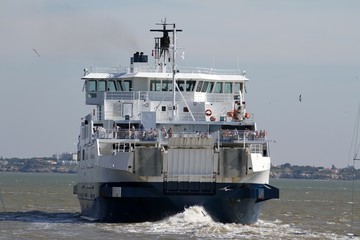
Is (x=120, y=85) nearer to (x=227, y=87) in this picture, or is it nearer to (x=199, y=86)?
(x=199, y=86)

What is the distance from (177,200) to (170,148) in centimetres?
212

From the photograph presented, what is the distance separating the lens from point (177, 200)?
4709cm

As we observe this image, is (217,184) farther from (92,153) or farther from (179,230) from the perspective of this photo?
(92,153)

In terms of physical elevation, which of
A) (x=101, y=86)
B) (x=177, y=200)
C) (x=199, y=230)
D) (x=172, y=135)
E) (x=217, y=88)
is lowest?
(x=199, y=230)

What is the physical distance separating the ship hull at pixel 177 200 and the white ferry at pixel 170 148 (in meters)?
0.04

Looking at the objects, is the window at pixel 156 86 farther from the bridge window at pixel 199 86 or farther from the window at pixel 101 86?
the window at pixel 101 86

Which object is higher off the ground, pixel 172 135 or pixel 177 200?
pixel 172 135

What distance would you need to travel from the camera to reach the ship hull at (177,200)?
4709cm

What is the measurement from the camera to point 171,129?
50375mm

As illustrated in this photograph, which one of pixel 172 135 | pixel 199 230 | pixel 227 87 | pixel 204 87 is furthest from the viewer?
pixel 227 87

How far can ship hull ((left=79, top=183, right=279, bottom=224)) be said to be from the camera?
47.1 meters

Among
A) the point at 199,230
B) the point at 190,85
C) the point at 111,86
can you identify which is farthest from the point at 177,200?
the point at 111,86

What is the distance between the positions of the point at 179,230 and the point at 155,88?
10788 mm

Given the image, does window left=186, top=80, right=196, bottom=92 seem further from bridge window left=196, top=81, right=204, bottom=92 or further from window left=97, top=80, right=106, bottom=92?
window left=97, top=80, right=106, bottom=92
